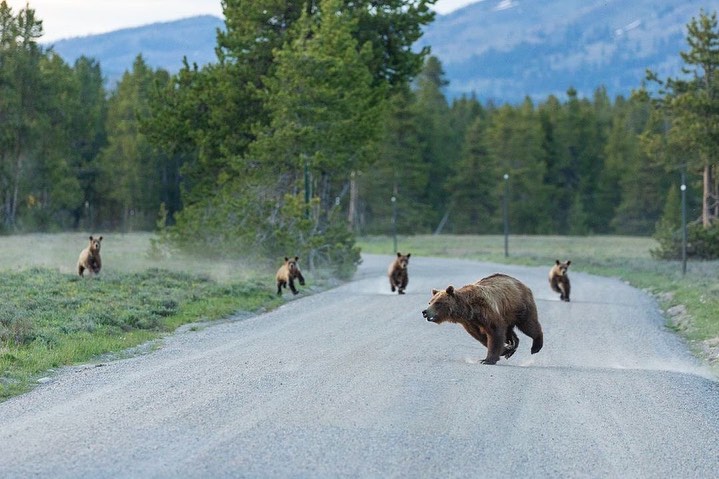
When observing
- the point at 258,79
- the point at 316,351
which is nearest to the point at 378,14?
the point at 258,79

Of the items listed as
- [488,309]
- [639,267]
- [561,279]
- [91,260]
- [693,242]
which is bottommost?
[639,267]

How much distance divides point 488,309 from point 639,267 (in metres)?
37.1

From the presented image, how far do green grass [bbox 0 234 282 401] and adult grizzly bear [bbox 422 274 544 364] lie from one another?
15.8 feet

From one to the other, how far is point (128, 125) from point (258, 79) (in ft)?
Answer: 157

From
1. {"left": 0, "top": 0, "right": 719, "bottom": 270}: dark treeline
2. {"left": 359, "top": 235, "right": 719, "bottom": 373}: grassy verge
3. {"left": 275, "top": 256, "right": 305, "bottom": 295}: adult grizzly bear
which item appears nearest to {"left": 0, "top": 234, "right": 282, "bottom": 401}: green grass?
{"left": 275, "top": 256, "right": 305, "bottom": 295}: adult grizzly bear

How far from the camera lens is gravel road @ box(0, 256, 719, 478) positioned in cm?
827

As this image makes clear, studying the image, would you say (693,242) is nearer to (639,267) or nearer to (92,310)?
(639,267)

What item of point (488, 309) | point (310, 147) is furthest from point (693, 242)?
point (488, 309)

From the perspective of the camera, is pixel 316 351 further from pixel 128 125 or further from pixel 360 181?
pixel 360 181

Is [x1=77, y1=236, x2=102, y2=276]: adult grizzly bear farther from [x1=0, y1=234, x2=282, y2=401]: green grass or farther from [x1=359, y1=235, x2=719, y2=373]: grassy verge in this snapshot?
[x1=359, y1=235, x2=719, y2=373]: grassy verge

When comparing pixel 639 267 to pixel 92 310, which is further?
pixel 639 267

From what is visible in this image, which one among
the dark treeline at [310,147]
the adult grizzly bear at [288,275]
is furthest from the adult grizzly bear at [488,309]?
the dark treeline at [310,147]

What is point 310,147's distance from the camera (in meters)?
40.5

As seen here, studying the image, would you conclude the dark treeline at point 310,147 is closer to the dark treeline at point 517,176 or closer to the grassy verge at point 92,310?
the dark treeline at point 517,176
